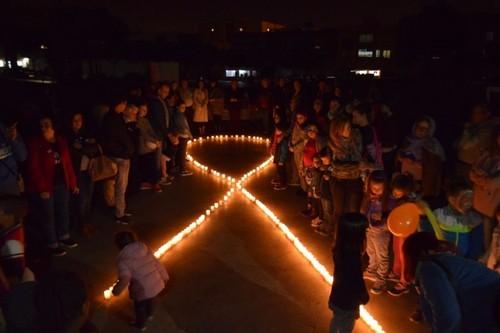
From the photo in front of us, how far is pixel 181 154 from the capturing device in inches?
426

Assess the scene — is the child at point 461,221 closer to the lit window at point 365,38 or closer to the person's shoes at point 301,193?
the person's shoes at point 301,193

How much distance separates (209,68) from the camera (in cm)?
4150

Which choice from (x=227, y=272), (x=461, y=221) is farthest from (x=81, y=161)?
(x=461, y=221)

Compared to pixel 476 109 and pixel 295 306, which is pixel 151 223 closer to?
pixel 295 306

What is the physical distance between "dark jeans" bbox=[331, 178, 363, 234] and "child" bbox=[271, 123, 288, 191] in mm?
2845

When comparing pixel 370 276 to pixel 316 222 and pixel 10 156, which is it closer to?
pixel 316 222

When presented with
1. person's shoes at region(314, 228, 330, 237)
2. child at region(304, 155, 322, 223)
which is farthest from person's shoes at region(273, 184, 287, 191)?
person's shoes at region(314, 228, 330, 237)

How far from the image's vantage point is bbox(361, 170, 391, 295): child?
17.8 ft

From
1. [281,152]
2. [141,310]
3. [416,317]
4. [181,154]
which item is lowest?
[416,317]

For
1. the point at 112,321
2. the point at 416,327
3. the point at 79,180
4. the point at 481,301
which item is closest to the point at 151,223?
the point at 79,180

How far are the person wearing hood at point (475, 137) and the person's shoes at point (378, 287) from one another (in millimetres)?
2389

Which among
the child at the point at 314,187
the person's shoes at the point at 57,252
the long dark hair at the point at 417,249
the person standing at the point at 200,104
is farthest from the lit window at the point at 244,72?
the long dark hair at the point at 417,249

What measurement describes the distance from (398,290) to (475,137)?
8.66 ft

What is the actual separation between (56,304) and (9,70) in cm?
4059
